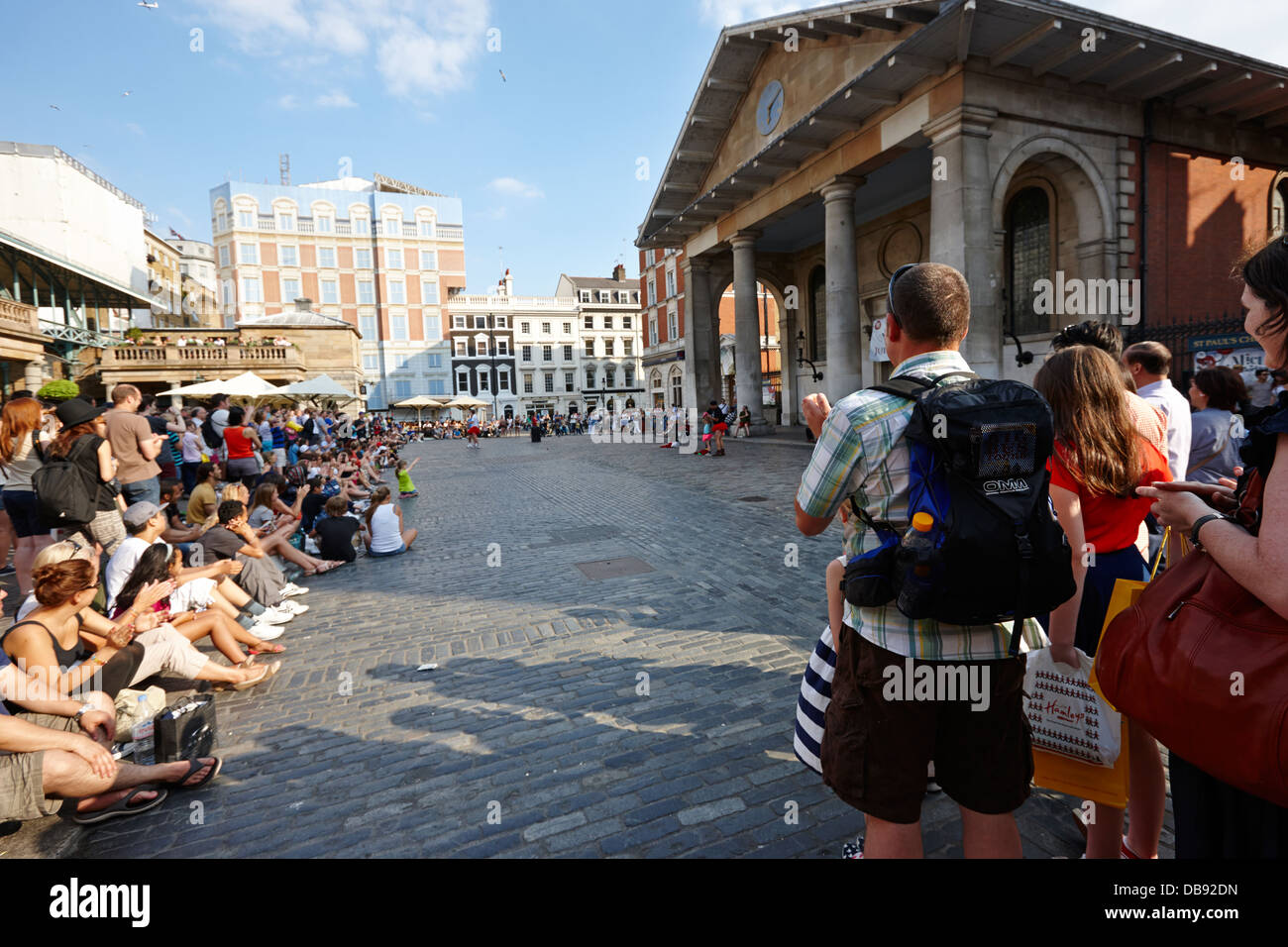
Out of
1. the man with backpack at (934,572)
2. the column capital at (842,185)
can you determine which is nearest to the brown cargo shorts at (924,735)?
the man with backpack at (934,572)

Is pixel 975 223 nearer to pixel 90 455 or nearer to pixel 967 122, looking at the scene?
pixel 967 122

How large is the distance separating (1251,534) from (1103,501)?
3.53 ft

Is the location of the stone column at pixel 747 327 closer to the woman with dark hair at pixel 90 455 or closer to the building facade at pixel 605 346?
the woman with dark hair at pixel 90 455

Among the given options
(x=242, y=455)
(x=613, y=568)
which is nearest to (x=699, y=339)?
(x=242, y=455)

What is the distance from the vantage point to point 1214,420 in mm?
4094

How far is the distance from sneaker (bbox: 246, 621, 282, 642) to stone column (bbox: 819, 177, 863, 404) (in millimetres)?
15074

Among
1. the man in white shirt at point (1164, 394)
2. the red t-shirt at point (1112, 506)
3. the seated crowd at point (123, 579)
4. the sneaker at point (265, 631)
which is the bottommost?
the sneaker at point (265, 631)

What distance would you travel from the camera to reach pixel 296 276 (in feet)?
202

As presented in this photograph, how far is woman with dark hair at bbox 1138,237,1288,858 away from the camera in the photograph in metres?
1.34

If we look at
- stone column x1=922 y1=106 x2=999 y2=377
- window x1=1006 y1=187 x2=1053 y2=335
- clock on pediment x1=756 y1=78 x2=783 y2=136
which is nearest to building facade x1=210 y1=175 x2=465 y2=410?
clock on pediment x1=756 y1=78 x2=783 y2=136

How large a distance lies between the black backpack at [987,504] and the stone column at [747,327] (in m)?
22.3

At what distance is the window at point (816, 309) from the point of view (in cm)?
2816

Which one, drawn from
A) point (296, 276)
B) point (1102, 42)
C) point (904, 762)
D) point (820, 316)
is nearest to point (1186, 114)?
point (1102, 42)

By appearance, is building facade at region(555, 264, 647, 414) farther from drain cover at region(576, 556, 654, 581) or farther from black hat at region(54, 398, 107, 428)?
black hat at region(54, 398, 107, 428)
